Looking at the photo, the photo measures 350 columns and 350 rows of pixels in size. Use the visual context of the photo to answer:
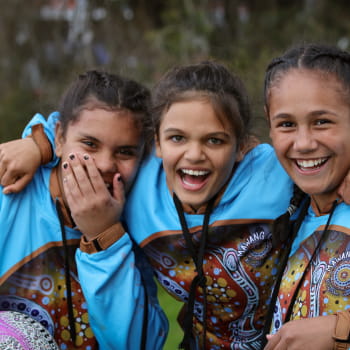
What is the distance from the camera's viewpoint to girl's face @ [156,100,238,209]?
2.20 metres

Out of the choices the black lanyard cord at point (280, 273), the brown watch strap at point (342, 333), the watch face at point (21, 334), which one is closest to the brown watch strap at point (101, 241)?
the watch face at point (21, 334)

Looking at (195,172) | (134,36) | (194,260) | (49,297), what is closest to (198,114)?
(195,172)

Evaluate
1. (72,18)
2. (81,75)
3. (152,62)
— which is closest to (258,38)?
(152,62)

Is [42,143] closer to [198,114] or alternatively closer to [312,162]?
[198,114]

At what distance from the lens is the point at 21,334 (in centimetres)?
207

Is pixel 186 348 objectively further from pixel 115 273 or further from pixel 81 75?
pixel 81 75

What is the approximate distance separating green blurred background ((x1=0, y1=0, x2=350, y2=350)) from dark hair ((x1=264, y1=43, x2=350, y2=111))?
11.7 feet

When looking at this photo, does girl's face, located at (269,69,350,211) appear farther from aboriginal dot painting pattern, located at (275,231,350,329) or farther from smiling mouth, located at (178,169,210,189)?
smiling mouth, located at (178,169,210,189)

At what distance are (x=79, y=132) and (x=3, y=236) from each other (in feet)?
1.92

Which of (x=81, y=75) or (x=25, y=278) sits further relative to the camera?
(x=81, y=75)

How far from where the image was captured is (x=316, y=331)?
6.05 feet

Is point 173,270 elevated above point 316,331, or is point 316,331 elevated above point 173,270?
point 173,270

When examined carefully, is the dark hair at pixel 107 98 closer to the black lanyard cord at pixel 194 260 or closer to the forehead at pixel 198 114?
the forehead at pixel 198 114

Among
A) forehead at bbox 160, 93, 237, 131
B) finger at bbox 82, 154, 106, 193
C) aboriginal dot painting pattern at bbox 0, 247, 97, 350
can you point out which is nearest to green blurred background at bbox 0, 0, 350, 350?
forehead at bbox 160, 93, 237, 131
